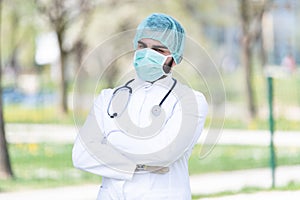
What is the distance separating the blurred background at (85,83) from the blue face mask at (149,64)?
0.18 m

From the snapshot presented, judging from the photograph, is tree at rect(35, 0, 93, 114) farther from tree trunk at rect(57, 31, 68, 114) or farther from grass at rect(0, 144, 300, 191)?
grass at rect(0, 144, 300, 191)

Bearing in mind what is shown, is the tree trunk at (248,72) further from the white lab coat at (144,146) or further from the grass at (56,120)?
the white lab coat at (144,146)

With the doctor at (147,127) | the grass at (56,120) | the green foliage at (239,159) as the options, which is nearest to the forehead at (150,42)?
the doctor at (147,127)

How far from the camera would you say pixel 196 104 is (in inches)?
146

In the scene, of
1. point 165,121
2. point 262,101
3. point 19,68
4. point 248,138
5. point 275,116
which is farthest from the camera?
point 19,68

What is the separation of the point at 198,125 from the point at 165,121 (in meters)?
0.17

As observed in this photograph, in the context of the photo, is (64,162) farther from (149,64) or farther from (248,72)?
(149,64)

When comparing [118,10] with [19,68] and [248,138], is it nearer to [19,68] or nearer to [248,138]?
Result: [248,138]

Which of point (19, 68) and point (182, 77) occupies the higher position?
point (182, 77)

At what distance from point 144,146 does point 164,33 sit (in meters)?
0.48

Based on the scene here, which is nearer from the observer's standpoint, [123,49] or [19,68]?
[123,49]

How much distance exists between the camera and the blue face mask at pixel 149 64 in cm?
369

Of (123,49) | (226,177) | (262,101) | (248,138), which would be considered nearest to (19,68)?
(262,101)

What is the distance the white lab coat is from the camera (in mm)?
3656
